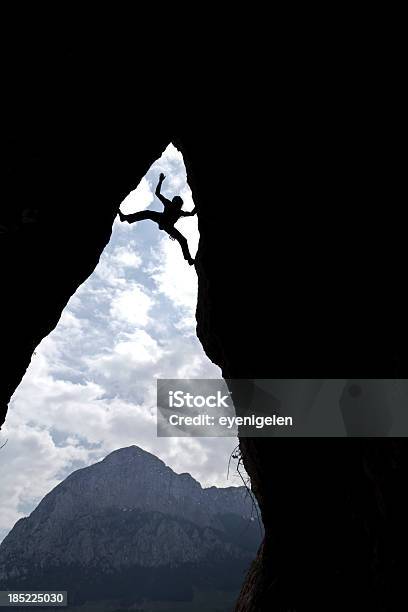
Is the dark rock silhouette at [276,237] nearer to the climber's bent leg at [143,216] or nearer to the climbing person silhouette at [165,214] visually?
the climber's bent leg at [143,216]

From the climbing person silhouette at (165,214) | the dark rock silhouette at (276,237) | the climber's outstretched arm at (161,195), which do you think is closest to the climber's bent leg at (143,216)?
the climbing person silhouette at (165,214)

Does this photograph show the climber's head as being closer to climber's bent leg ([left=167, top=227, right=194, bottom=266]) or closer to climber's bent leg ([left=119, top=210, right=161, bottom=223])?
climber's bent leg ([left=119, top=210, right=161, bottom=223])

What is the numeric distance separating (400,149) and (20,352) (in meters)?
10.2

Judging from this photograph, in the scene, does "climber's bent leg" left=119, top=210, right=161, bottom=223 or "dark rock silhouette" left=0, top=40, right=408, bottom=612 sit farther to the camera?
"climber's bent leg" left=119, top=210, right=161, bottom=223

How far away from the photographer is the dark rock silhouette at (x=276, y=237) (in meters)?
9.39

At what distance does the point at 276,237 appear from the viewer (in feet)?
37.4

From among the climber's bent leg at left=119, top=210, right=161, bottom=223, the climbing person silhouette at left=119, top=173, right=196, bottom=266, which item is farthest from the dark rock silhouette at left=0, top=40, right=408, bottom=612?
the climbing person silhouette at left=119, top=173, right=196, bottom=266

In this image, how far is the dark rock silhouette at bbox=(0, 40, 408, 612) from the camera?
30.8 feet

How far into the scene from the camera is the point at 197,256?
14.8 m

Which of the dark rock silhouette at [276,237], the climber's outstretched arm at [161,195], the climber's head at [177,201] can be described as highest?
the climber's outstretched arm at [161,195]

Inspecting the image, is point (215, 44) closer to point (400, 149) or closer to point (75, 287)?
point (400, 149)

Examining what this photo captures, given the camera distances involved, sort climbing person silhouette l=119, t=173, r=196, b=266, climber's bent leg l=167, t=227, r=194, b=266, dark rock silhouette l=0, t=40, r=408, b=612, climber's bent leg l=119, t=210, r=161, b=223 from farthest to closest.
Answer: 1. climber's bent leg l=167, t=227, r=194, b=266
2. climbing person silhouette l=119, t=173, r=196, b=266
3. climber's bent leg l=119, t=210, r=161, b=223
4. dark rock silhouette l=0, t=40, r=408, b=612

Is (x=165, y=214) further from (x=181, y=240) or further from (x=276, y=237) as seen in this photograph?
(x=276, y=237)

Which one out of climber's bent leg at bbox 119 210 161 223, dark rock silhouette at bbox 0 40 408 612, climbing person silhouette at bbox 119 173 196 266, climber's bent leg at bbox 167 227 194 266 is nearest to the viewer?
dark rock silhouette at bbox 0 40 408 612
